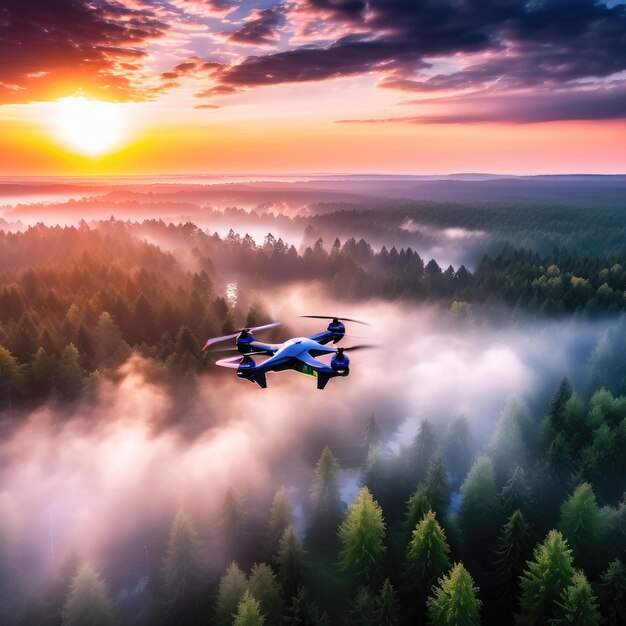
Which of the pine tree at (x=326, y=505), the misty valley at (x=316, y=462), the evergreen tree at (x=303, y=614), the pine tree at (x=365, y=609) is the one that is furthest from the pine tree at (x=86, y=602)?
the pine tree at (x=326, y=505)

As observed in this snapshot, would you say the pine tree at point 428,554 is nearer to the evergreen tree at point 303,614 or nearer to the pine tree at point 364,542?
the pine tree at point 364,542

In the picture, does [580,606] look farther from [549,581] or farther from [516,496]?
[516,496]

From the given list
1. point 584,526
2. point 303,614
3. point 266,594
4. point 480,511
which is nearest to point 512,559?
point 480,511

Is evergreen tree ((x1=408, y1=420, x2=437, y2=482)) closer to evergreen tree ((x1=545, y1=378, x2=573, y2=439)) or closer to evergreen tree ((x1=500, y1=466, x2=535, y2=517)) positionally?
evergreen tree ((x1=500, y1=466, x2=535, y2=517))

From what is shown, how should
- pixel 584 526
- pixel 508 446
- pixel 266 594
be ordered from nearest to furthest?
1. pixel 266 594
2. pixel 584 526
3. pixel 508 446

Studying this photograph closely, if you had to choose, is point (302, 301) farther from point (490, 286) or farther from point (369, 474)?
point (369, 474)

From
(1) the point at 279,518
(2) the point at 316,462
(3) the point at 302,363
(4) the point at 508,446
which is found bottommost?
(2) the point at 316,462

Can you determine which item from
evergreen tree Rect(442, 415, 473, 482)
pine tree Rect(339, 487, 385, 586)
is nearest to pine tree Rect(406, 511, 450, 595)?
pine tree Rect(339, 487, 385, 586)
